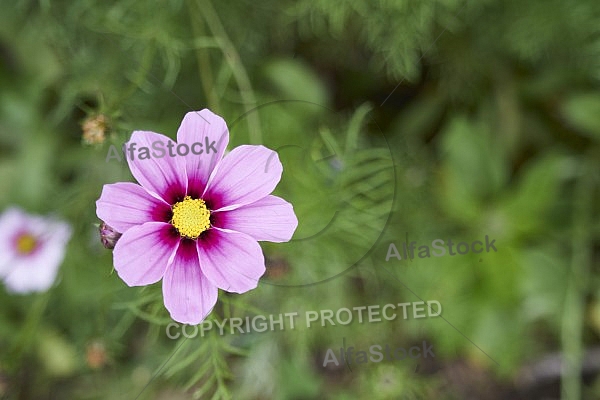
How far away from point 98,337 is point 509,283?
2.66ft

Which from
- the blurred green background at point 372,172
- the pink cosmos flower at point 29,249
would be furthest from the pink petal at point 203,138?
the pink cosmos flower at point 29,249

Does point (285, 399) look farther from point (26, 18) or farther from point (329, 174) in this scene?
point (26, 18)

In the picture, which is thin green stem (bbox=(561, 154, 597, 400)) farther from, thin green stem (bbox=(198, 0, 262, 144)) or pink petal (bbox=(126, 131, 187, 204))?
pink petal (bbox=(126, 131, 187, 204))

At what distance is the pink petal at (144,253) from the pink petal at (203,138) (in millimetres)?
44

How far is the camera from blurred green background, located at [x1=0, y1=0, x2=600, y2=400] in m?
1.09

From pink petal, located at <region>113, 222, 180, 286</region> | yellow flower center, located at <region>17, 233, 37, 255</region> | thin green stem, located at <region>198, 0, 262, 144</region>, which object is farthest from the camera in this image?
yellow flower center, located at <region>17, 233, 37, 255</region>

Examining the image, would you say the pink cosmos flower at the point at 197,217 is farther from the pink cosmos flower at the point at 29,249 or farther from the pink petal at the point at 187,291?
the pink cosmos flower at the point at 29,249

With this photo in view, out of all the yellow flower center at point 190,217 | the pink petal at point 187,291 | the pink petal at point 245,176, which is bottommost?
the pink petal at point 187,291

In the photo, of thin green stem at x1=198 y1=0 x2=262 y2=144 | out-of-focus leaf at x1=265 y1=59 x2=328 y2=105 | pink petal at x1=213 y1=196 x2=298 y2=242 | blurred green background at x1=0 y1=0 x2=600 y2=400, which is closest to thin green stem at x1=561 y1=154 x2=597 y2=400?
blurred green background at x1=0 y1=0 x2=600 y2=400

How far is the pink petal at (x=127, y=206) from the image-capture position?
0.43m

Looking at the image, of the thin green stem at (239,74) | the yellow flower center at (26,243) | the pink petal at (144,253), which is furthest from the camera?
the yellow flower center at (26,243)

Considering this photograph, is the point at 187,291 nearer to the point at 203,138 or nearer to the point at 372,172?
the point at 203,138

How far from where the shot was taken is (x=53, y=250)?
1.11m

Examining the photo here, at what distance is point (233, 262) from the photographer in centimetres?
46
